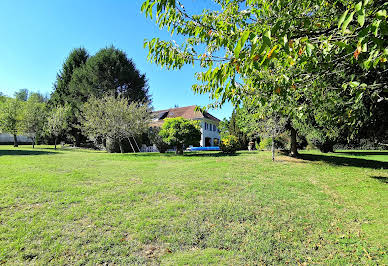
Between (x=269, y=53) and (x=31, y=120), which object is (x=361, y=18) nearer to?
(x=269, y=53)

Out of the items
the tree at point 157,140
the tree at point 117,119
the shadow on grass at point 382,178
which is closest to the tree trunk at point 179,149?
the tree at point 157,140

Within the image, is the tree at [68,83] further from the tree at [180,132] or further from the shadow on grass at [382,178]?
the shadow on grass at [382,178]

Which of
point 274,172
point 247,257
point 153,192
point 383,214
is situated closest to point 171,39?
point 247,257

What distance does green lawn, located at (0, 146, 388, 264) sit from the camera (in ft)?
9.85

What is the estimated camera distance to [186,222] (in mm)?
3996

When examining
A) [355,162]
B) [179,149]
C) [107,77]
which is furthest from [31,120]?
[355,162]

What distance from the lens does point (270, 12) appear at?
11.7 feet

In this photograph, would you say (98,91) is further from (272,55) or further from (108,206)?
(272,55)

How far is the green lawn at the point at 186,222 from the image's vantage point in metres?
3.00

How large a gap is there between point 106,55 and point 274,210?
27.9 m

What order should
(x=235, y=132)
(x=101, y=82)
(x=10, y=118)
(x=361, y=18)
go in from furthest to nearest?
(x=101, y=82) < (x=235, y=132) < (x=10, y=118) < (x=361, y=18)

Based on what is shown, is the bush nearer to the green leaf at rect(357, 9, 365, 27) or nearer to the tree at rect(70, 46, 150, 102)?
the tree at rect(70, 46, 150, 102)

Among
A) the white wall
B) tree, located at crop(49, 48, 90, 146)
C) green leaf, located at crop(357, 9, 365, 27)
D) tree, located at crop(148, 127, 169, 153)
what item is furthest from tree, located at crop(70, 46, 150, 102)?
green leaf, located at crop(357, 9, 365, 27)

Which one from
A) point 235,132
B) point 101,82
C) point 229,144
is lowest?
point 229,144
